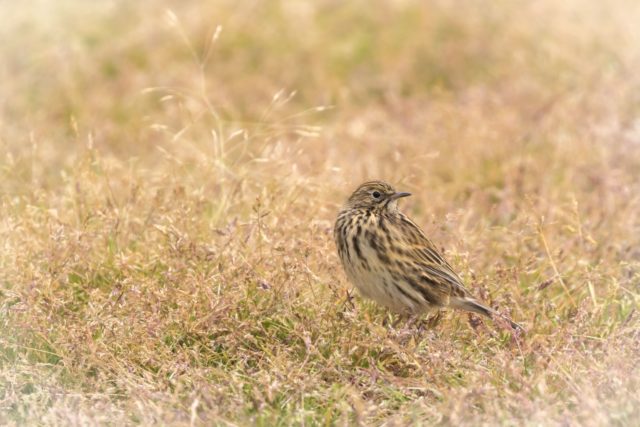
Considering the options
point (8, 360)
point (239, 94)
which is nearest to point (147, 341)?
point (8, 360)

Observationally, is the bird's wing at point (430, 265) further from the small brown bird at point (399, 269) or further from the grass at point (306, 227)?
the grass at point (306, 227)

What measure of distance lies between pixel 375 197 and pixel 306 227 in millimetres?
436

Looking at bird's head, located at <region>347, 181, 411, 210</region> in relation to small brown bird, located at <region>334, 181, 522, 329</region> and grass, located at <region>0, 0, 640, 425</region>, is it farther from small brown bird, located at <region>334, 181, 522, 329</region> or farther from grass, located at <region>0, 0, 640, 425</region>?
grass, located at <region>0, 0, 640, 425</region>

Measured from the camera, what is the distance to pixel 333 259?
6.61 metres

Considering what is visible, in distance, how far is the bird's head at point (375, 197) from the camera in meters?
6.48

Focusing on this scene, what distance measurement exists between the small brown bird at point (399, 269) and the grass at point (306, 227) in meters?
0.15

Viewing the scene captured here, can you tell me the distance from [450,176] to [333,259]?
2355mm

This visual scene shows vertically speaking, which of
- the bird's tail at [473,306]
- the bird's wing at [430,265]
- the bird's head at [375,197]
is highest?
the bird's head at [375,197]

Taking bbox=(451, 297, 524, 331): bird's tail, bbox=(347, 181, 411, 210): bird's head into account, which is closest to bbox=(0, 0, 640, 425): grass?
bbox=(451, 297, 524, 331): bird's tail

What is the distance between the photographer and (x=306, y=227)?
21.7ft

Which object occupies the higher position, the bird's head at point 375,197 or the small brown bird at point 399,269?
the bird's head at point 375,197

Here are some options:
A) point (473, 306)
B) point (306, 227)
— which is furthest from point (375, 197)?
point (473, 306)

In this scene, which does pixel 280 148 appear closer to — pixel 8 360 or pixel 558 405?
pixel 8 360

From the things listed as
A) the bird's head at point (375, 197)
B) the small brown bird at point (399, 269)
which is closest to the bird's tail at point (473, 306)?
the small brown bird at point (399, 269)
